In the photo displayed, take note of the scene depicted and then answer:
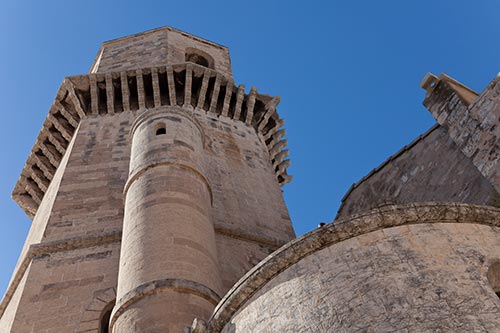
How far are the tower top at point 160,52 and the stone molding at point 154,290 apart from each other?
30.3 feet

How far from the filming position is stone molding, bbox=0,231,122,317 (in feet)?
27.1

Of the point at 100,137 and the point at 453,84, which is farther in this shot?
the point at 100,137

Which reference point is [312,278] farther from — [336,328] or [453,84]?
[453,84]

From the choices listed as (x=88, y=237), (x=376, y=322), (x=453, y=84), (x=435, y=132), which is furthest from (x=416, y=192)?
(x=376, y=322)

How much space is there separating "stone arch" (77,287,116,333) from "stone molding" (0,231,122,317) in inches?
41.8

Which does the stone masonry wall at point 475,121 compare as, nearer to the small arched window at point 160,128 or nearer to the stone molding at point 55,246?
the small arched window at point 160,128

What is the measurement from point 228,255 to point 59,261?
2434mm

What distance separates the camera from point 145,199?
7141 millimetres

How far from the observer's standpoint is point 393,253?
4254mm

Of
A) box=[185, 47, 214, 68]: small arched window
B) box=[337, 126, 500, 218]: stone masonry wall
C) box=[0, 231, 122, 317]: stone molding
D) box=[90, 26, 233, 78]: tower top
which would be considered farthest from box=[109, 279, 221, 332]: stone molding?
box=[185, 47, 214, 68]: small arched window

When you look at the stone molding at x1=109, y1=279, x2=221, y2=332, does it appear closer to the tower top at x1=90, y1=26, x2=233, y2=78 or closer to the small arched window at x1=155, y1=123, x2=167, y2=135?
the small arched window at x1=155, y1=123, x2=167, y2=135

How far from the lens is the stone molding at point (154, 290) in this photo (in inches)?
226

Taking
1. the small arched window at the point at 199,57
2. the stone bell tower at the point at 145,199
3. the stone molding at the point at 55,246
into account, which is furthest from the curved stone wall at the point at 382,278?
the small arched window at the point at 199,57

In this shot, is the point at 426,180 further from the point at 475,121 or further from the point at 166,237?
the point at 166,237
